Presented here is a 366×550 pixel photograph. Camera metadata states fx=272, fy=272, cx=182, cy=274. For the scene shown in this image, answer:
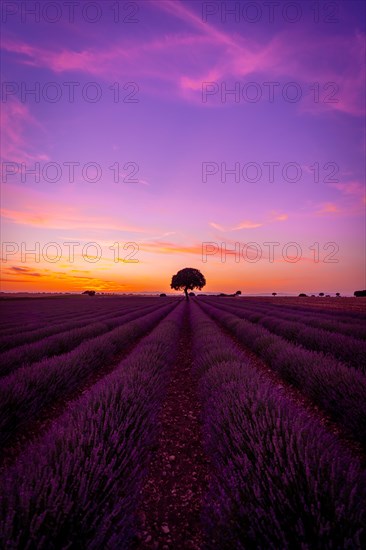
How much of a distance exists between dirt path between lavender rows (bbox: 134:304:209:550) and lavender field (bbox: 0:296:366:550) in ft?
0.03

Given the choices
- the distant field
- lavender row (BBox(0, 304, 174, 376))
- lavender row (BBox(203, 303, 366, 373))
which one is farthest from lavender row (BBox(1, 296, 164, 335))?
A: the distant field

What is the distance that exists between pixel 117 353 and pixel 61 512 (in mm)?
6242

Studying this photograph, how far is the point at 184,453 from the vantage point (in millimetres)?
2789

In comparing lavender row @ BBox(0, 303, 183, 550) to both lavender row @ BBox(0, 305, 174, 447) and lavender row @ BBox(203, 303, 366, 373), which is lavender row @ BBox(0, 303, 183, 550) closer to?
lavender row @ BBox(0, 305, 174, 447)

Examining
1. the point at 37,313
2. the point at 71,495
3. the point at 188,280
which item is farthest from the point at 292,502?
the point at 188,280

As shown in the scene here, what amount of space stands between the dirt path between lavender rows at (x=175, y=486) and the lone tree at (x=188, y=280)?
4621 cm

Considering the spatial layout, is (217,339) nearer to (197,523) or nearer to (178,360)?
(178,360)

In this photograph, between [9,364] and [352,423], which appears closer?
[352,423]

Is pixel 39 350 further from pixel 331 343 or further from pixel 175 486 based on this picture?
pixel 331 343

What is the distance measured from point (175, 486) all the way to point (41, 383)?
247 centimetres

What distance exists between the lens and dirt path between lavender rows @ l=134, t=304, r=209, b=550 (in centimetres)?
179

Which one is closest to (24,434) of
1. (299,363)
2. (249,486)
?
(249,486)

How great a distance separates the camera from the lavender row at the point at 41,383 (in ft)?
10.2

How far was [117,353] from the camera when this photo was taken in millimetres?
7332
